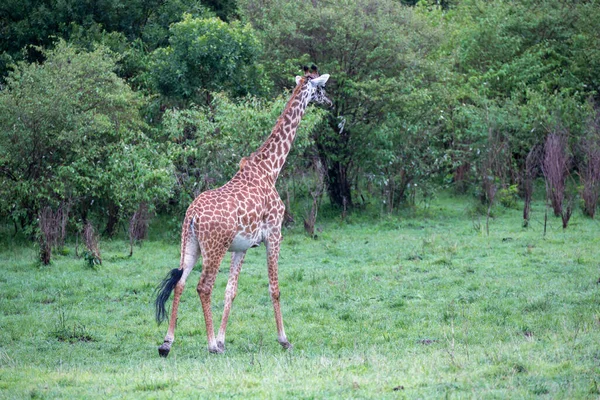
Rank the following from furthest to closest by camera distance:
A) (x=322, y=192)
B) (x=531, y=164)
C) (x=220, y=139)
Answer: (x=531, y=164), (x=322, y=192), (x=220, y=139)

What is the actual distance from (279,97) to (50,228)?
18.7ft

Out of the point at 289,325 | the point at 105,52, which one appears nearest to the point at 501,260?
the point at 289,325

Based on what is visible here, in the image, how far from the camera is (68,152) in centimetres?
1725

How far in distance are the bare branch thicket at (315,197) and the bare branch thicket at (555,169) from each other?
16.3 ft

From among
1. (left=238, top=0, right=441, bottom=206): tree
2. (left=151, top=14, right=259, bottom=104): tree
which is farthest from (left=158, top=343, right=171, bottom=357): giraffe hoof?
(left=238, top=0, right=441, bottom=206): tree

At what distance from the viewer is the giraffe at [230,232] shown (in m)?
9.03

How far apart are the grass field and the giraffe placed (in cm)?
46

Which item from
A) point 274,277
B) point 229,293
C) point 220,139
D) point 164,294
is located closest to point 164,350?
point 164,294

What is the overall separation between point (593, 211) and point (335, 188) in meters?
6.10

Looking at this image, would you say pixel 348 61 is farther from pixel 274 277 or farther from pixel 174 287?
pixel 174 287

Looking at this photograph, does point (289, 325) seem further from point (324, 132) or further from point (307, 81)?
point (324, 132)

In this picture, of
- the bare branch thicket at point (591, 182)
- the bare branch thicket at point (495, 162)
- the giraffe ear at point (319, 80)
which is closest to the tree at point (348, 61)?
the bare branch thicket at point (495, 162)

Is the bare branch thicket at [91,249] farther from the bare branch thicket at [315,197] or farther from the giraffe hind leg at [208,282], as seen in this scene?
the giraffe hind leg at [208,282]

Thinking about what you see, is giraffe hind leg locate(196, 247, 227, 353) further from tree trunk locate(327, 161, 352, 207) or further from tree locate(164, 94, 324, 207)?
tree trunk locate(327, 161, 352, 207)
